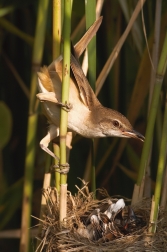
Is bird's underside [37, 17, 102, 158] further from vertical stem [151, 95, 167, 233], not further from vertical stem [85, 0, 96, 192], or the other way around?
vertical stem [151, 95, 167, 233]

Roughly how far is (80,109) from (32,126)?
222mm

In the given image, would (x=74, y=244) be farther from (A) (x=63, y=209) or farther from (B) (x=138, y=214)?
(B) (x=138, y=214)

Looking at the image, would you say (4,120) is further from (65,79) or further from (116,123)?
(65,79)

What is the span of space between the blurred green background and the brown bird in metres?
0.42

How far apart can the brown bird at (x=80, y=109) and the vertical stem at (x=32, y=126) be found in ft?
0.22

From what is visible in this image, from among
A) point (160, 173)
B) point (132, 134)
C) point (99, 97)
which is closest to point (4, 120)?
point (99, 97)

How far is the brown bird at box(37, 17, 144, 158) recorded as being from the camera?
207 cm

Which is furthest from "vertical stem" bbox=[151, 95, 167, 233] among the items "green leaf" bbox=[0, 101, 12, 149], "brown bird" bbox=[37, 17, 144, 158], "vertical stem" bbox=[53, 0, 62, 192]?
"green leaf" bbox=[0, 101, 12, 149]

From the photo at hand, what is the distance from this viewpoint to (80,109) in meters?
2.11

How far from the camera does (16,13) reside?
10.1 feet

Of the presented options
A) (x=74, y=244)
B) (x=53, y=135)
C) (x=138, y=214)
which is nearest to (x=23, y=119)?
(x=53, y=135)

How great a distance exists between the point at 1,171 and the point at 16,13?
90 cm

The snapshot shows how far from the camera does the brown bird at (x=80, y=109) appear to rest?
2.07 meters

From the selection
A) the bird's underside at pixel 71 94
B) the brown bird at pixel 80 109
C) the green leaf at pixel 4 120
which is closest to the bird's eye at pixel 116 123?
the brown bird at pixel 80 109
